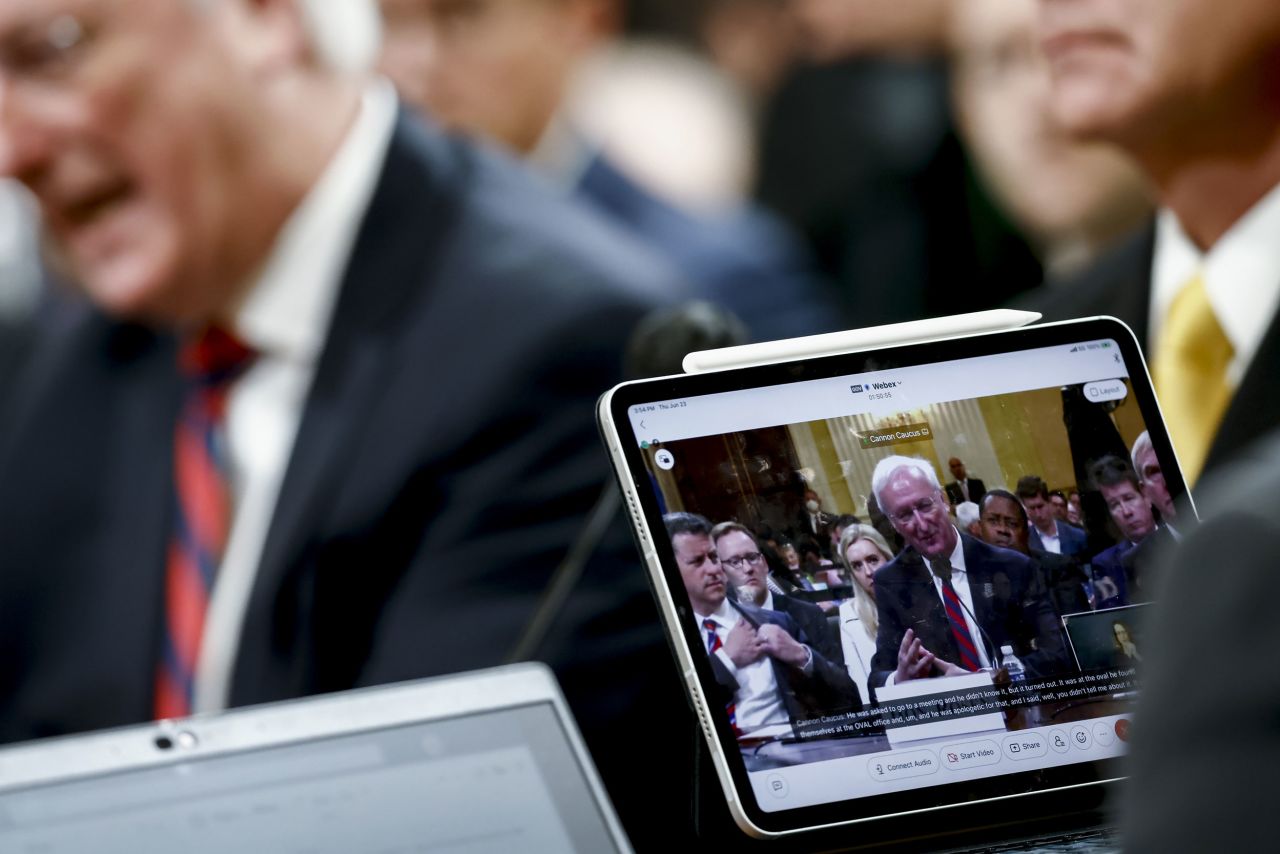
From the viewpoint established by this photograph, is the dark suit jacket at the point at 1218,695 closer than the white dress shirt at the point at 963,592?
Yes

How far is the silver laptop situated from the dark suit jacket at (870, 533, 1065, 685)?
0.15 m

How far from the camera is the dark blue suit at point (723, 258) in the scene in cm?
277

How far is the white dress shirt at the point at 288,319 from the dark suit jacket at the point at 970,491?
2.15 feet

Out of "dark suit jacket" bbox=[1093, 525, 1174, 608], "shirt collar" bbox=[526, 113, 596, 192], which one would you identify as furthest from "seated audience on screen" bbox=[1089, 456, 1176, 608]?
"shirt collar" bbox=[526, 113, 596, 192]

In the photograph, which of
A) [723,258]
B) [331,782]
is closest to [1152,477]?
[331,782]

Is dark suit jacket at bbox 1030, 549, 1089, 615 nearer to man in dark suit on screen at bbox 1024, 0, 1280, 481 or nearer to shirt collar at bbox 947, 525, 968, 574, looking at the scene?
shirt collar at bbox 947, 525, 968, 574

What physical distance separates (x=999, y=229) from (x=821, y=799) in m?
2.10

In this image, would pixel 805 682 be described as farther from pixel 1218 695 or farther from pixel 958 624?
pixel 1218 695

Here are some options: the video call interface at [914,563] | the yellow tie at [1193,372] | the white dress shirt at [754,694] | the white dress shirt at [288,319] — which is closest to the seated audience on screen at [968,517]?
the video call interface at [914,563]

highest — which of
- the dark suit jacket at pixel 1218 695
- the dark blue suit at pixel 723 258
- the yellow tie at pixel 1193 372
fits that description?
the dark suit jacket at pixel 1218 695

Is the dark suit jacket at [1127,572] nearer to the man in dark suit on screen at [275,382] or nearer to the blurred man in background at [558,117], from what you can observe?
the man in dark suit on screen at [275,382]

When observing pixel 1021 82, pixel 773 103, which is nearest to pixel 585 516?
pixel 1021 82

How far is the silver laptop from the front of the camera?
0.71 m

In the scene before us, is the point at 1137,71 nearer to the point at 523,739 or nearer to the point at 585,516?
the point at 585,516
